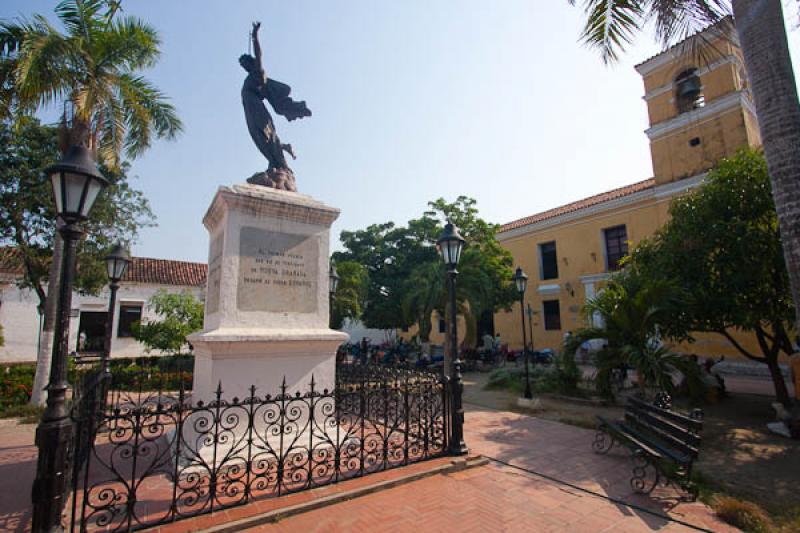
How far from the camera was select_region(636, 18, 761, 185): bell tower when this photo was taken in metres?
16.2

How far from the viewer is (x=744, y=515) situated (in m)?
3.96

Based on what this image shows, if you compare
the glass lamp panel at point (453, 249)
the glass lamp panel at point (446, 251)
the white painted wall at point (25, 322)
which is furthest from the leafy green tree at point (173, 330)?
the glass lamp panel at point (453, 249)

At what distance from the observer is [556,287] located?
2406 centimetres

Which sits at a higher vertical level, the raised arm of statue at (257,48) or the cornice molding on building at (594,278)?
the raised arm of statue at (257,48)

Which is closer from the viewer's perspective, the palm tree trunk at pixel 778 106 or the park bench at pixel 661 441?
the park bench at pixel 661 441

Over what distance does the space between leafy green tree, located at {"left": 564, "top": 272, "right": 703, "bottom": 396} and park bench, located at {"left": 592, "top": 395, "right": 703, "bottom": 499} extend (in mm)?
2120

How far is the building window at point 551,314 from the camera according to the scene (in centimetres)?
2411

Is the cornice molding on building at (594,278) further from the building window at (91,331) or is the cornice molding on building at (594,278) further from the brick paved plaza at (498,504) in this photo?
the building window at (91,331)

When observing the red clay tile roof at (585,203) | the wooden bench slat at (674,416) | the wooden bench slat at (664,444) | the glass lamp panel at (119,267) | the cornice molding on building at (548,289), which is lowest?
the wooden bench slat at (664,444)

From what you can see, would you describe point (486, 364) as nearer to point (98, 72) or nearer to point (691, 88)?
point (691, 88)

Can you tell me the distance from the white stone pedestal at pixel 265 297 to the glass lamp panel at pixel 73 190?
184 centimetres

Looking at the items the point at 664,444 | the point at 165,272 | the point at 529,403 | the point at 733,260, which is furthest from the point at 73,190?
the point at 165,272

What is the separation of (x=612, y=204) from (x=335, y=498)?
21.9 metres

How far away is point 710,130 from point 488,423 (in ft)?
56.8
